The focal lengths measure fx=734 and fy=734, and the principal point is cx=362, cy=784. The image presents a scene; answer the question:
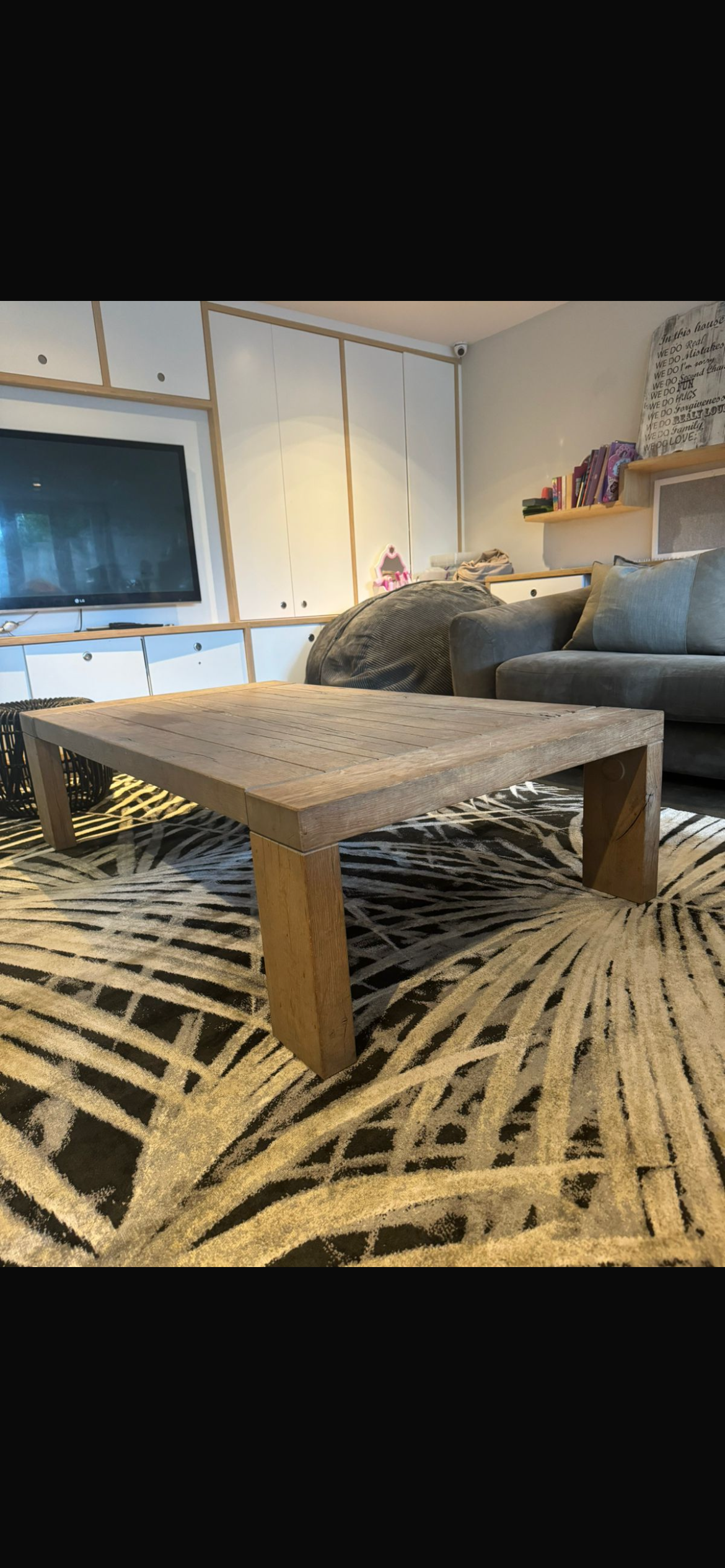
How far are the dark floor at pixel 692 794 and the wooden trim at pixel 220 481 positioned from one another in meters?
2.42

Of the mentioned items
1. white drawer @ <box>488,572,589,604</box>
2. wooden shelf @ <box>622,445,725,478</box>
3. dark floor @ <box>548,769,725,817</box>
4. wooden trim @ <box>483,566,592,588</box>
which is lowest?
dark floor @ <box>548,769,725,817</box>

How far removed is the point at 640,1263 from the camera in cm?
62

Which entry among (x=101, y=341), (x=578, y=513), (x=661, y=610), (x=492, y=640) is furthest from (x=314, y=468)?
(x=661, y=610)

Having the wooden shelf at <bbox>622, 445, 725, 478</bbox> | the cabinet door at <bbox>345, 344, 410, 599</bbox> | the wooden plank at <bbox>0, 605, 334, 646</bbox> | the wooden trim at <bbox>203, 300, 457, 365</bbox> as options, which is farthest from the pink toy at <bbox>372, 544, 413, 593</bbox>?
the wooden shelf at <bbox>622, 445, 725, 478</bbox>

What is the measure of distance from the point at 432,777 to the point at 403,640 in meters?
1.89

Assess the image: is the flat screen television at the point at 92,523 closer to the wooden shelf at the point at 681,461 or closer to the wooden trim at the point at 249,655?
the wooden trim at the point at 249,655

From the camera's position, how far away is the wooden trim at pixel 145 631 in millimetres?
3113

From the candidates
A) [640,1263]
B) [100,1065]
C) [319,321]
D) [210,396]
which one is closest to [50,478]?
[210,396]

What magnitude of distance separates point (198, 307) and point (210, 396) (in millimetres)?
390

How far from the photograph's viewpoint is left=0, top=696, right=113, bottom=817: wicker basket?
209 cm

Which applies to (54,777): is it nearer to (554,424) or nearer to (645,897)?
(645,897)

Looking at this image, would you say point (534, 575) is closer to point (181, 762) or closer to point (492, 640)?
point (492, 640)

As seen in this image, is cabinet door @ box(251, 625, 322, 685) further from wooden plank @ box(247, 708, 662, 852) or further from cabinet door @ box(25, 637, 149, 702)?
wooden plank @ box(247, 708, 662, 852)

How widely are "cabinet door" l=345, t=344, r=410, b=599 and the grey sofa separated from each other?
209cm
